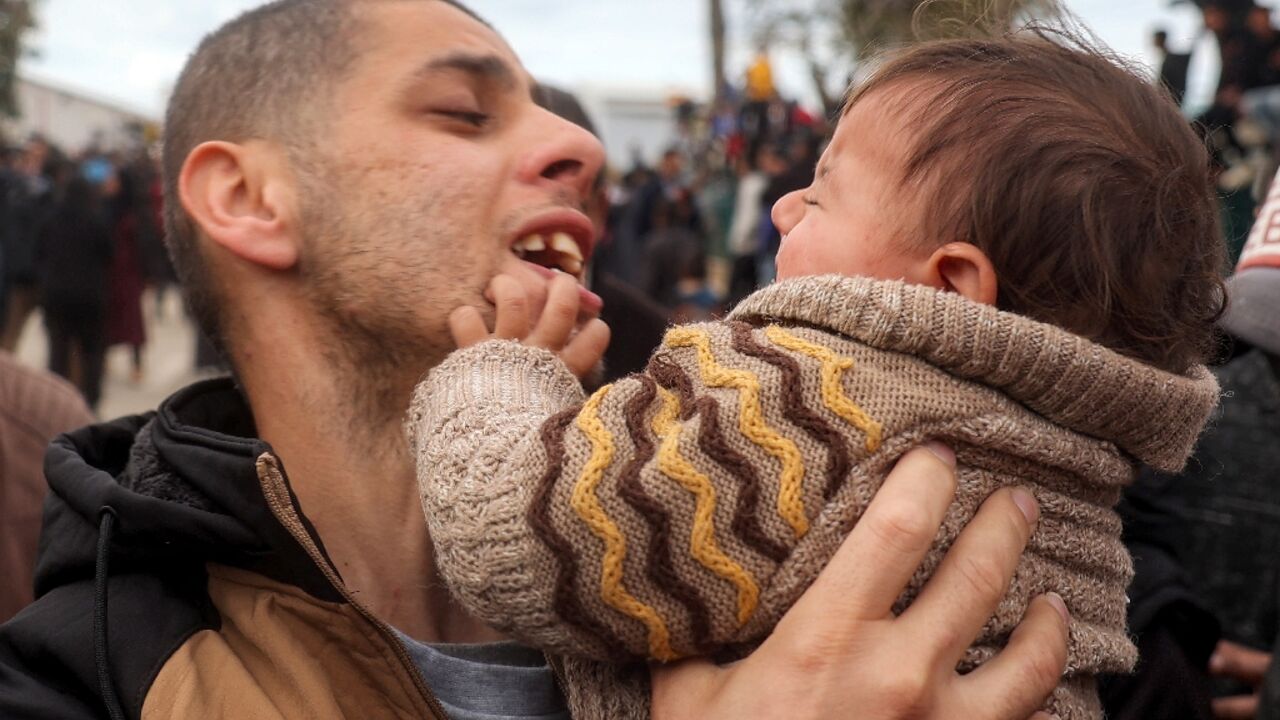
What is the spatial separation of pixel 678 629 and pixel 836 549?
237 millimetres

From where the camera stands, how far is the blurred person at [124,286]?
10.9m

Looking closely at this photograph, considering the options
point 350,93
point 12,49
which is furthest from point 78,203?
point 12,49

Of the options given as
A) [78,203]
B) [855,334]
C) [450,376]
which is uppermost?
[855,334]

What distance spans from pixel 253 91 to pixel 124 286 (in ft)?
32.1

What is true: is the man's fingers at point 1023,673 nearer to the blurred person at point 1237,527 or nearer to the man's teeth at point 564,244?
the man's teeth at point 564,244

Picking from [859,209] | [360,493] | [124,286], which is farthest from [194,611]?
[124,286]

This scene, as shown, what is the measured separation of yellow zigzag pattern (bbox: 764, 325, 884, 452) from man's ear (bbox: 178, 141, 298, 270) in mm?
1220

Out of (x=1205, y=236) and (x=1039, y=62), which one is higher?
(x=1039, y=62)

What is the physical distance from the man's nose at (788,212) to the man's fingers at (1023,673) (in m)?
0.74

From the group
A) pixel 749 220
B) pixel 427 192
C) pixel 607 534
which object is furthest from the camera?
pixel 749 220

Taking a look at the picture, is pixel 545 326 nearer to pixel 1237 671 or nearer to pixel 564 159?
pixel 564 159

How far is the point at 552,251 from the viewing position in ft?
7.57

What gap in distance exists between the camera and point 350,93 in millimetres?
2324

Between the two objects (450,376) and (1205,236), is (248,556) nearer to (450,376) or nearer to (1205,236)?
(450,376)
